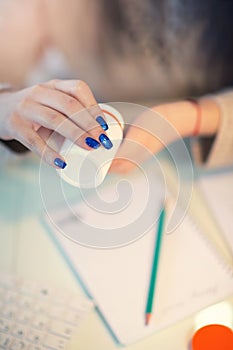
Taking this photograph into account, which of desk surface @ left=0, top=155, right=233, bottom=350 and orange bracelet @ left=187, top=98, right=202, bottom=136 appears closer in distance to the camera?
desk surface @ left=0, top=155, right=233, bottom=350

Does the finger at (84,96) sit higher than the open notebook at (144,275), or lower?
higher

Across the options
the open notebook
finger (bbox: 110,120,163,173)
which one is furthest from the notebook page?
finger (bbox: 110,120,163,173)

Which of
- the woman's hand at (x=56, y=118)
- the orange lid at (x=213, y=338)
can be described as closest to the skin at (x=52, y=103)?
the woman's hand at (x=56, y=118)

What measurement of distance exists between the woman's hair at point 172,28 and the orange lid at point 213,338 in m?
0.40

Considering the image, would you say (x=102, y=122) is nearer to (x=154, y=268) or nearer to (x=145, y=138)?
(x=145, y=138)

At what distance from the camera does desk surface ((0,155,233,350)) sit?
1.50ft

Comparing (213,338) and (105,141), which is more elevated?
(105,141)

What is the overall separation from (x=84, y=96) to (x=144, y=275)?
20 centimetres

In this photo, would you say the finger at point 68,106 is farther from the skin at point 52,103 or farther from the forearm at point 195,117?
the forearm at point 195,117

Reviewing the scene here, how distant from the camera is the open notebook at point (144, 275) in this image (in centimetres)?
47

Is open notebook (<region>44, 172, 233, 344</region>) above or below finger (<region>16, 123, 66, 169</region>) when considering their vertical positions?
below

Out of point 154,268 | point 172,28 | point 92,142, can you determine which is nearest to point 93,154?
point 92,142

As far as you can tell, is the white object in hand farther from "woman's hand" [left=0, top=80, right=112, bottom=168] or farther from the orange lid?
the orange lid

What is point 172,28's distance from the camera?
2.16ft
